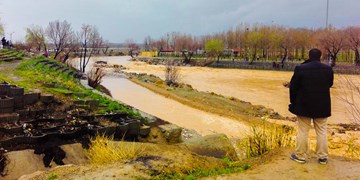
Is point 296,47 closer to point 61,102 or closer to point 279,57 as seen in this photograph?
point 279,57

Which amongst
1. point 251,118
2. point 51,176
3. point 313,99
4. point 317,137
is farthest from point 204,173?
point 251,118

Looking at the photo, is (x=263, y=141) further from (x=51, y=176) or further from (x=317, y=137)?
(x=51, y=176)

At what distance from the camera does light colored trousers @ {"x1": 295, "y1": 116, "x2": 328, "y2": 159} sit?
5.58 metres

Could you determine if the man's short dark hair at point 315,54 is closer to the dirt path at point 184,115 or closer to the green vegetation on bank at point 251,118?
the green vegetation on bank at point 251,118

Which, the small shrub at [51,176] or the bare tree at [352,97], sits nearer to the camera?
the small shrub at [51,176]

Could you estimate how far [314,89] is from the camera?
5.47 meters

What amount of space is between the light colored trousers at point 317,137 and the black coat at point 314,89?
0.17 m

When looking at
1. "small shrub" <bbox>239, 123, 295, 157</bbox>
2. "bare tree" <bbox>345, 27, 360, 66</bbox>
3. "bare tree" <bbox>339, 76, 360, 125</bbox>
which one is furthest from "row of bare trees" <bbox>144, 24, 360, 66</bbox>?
"small shrub" <bbox>239, 123, 295, 157</bbox>

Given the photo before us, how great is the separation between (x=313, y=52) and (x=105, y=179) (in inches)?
155

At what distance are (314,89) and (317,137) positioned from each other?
84cm

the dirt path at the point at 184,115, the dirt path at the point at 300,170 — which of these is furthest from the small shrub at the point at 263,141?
the dirt path at the point at 184,115

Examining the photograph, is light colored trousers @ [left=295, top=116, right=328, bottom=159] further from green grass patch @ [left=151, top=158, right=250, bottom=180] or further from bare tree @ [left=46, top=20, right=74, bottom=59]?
bare tree @ [left=46, top=20, right=74, bottom=59]

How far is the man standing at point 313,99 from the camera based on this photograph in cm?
548

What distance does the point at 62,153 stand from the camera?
782cm
